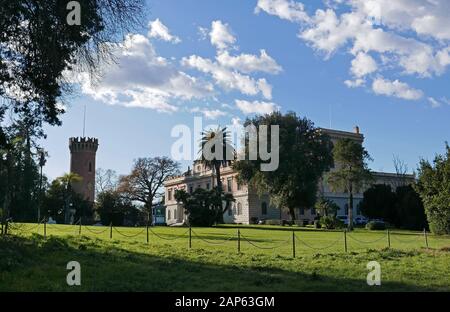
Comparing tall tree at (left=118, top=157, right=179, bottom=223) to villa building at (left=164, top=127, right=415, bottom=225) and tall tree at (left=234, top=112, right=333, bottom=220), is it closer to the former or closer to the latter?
villa building at (left=164, top=127, right=415, bottom=225)

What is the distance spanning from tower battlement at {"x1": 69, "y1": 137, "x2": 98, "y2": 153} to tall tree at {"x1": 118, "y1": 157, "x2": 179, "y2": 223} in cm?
1043

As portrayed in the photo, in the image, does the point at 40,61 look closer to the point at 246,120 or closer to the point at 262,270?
the point at 262,270

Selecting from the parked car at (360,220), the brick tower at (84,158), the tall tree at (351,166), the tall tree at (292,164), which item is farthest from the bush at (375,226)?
the brick tower at (84,158)

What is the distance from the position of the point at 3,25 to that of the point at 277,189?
49.9 meters

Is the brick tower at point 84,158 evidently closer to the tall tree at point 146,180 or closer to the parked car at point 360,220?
the tall tree at point 146,180

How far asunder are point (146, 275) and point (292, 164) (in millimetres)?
48453

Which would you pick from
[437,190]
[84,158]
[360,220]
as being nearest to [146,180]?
[84,158]

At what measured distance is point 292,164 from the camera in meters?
60.8

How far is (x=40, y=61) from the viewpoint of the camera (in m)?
16.9

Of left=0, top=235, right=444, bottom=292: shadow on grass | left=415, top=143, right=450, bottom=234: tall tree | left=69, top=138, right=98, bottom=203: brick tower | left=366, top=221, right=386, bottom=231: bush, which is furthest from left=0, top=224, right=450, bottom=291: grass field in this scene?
left=69, top=138, right=98, bottom=203: brick tower

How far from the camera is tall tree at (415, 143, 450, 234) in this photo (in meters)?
26.6

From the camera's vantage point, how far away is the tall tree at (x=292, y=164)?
61.3 metres

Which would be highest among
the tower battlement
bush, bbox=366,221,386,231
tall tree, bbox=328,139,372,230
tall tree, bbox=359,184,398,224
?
the tower battlement
